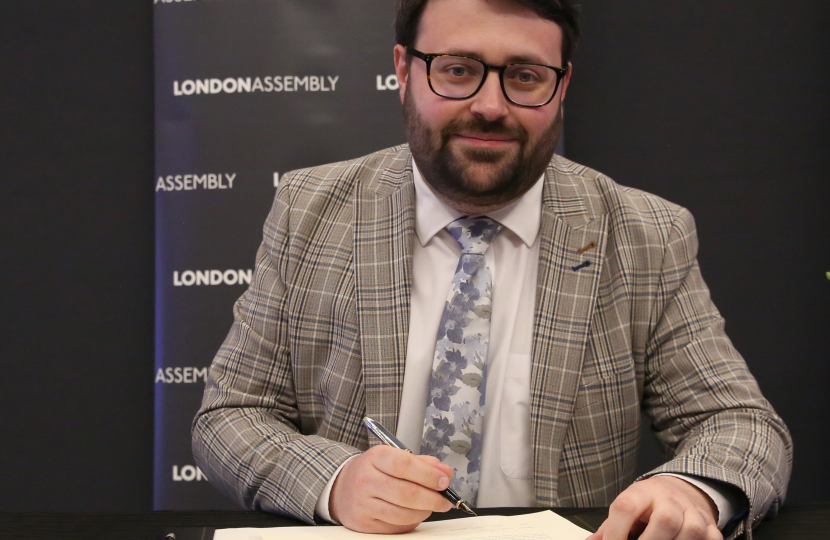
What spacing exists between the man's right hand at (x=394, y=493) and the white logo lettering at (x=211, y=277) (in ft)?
5.25

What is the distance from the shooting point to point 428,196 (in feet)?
5.44

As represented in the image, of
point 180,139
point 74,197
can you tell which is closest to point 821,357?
point 180,139

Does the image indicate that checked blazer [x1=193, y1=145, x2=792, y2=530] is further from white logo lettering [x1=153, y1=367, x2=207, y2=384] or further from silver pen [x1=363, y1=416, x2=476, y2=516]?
white logo lettering [x1=153, y1=367, x2=207, y2=384]

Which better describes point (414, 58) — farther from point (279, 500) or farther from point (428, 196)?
point (279, 500)

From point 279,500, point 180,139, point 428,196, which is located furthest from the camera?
point 180,139

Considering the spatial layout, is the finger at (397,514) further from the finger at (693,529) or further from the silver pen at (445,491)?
the finger at (693,529)

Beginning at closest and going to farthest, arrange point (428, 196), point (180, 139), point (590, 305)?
point (590, 305) < point (428, 196) < point (180, 139)

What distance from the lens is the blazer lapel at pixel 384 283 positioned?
1493 millimetres

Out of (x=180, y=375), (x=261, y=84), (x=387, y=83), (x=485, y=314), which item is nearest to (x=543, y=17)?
(x=485, y=314)

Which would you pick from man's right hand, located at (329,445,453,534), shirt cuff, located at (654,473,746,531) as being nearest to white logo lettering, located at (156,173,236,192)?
man's right hand, located at (329,445,453,534)

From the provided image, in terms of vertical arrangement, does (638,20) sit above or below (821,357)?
above

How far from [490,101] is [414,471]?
0.77m

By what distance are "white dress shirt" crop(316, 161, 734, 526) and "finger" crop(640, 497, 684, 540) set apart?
1.68ft

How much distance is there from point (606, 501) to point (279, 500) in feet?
2.31
